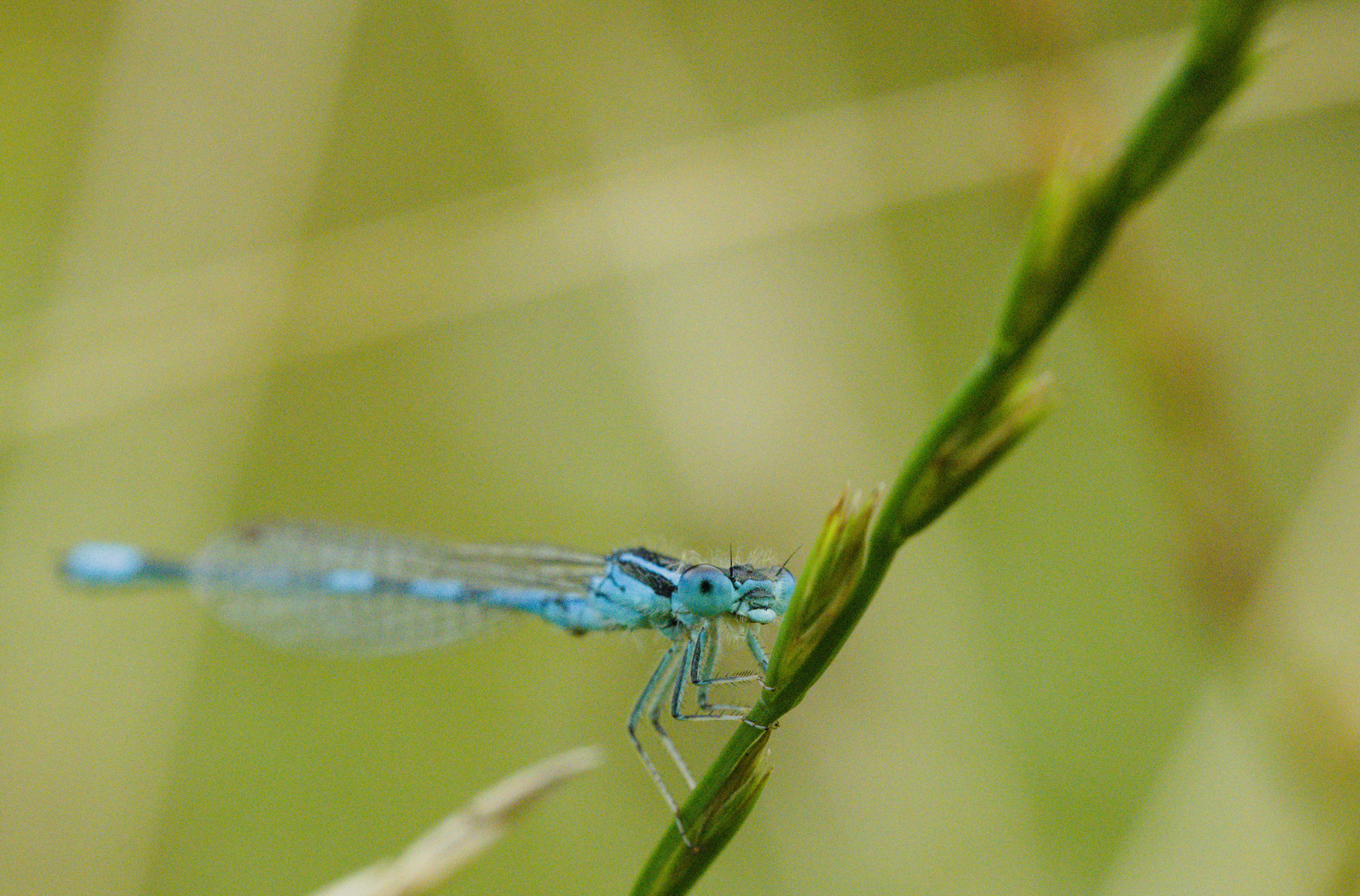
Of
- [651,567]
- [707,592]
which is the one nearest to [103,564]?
[651,567]

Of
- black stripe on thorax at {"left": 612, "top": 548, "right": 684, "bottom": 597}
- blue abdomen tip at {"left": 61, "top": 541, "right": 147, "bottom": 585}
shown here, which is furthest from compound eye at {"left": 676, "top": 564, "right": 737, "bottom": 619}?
blue abdomen tip at {"left": 61, "top": 541, "right": 147, "bottom": 585}

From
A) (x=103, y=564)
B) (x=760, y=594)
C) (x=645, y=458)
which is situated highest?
(x=103, y=564)

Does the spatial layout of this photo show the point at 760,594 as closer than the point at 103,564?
Yes

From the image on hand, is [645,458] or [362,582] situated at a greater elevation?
[645,458]

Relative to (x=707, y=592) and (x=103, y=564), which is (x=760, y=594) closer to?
(x=707, y=592)

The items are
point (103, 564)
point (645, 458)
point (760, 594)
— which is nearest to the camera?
point (760, 594)

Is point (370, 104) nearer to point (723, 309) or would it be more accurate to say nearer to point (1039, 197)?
point (723, 309)

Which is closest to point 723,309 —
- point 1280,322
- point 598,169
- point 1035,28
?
point 598,169

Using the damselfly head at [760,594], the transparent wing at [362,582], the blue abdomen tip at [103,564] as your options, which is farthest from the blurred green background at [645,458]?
the damselfly head at [760,594]
